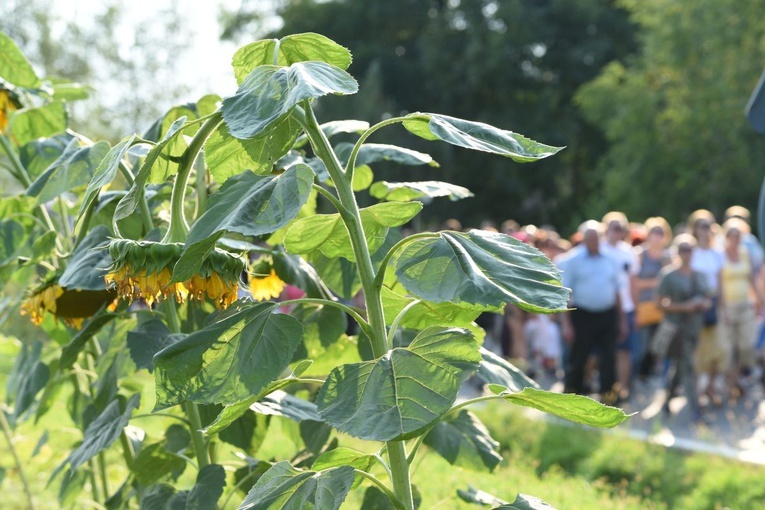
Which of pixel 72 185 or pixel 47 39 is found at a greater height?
pixel 72 185

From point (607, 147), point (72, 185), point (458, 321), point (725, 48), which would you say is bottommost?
point (607, 147)

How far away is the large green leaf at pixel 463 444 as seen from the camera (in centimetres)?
218

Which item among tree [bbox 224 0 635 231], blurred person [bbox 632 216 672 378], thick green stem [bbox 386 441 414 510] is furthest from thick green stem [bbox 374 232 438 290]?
tree [bbox 224 0 635 231]

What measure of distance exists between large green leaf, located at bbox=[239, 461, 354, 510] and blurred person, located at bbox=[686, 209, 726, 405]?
8.41 m

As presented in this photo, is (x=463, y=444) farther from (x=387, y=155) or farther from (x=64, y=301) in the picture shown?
(x=64, y=301)

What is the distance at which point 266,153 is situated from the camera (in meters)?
1.65

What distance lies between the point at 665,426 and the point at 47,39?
19983mm

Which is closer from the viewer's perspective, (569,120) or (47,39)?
(47,39)

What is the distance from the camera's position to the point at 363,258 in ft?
5.28

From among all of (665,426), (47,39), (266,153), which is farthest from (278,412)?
(47,39)

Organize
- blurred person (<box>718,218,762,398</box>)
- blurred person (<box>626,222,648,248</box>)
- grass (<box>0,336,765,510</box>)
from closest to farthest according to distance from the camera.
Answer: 1. grass (<box>0,336,765,510</box>)
2. blurred person (<box>718,218,762,398</box>)
3. blurred person (<box>626,222,648,248</box>)

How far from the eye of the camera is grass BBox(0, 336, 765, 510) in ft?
17.5

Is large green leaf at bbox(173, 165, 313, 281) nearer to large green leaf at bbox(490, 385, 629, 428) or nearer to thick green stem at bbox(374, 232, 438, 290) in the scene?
thick green stem at bbox(374, 232, 438, 290)

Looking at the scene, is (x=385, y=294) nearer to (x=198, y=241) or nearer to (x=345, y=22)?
(x=198, y=241)
